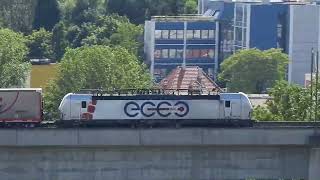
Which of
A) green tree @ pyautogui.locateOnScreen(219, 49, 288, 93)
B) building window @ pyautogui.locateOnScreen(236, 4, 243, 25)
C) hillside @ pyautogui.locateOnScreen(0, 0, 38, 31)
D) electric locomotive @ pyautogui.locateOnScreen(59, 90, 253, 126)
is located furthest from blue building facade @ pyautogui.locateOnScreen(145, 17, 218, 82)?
electric locomotive @ pyautogui.locateOnScreen(59, 90, 253, 126)

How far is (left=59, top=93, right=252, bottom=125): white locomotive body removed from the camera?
57.4 m

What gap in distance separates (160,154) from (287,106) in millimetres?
24516

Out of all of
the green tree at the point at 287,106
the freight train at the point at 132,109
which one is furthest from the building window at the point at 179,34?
the freight train at the point at 132,109

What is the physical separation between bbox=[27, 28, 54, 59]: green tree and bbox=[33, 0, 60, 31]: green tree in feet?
33.3

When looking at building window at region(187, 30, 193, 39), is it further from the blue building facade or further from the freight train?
the freight train

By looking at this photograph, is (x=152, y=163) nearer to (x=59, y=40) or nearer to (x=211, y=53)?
(x=211, y=53)

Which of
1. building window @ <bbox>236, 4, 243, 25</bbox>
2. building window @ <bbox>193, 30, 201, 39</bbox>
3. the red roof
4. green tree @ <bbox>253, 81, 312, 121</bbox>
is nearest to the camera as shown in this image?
green tree @ <bbox>253, 81, 312, 121</bbox>

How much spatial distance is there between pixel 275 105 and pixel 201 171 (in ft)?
84.8

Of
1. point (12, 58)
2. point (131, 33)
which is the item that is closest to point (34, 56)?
point (131, 33)

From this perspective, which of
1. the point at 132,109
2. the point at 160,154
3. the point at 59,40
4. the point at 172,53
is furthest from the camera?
the point at 59,40

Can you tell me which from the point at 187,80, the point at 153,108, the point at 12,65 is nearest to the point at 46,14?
the point at 187,80

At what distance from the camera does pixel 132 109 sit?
57.7 m

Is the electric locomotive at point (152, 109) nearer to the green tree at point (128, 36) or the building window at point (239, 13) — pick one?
the building window at point (239, 13)

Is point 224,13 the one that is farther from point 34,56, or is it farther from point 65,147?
point 65,147
